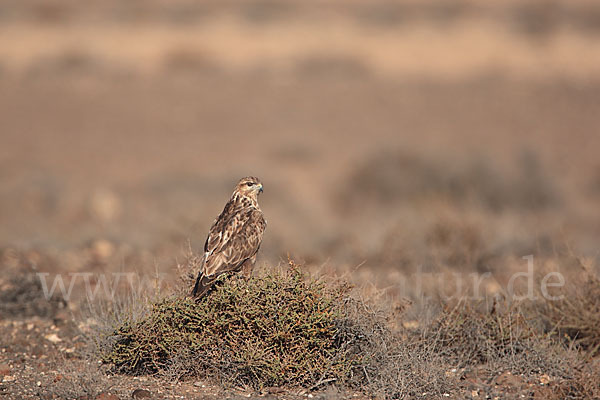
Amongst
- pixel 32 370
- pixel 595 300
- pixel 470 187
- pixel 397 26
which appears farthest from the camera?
pixel 397 26

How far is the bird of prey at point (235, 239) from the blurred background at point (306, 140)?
495 mm

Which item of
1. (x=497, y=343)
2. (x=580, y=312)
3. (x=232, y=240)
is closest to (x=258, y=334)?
(x=232, y=240)

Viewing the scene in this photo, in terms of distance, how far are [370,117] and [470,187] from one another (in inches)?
291

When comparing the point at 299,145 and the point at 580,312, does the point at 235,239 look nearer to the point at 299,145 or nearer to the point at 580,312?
the point at 580,312

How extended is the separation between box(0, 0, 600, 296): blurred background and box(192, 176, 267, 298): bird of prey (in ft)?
1.62

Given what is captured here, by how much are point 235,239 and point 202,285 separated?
590 millimetres

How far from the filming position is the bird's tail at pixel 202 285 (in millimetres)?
5707

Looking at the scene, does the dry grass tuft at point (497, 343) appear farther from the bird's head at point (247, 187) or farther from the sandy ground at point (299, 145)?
the bird's head at point (247, 187)

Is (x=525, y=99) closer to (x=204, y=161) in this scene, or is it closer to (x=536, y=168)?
(x=536, y=168)

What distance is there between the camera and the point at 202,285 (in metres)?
5.74

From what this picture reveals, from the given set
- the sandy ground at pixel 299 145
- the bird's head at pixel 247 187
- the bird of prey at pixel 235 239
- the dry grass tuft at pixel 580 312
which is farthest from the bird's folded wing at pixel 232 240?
the dry grass tuft at pixel 580 312

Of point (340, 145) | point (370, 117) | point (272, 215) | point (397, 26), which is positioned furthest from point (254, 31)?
point (272, 215)

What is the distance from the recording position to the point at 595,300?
6598 mm

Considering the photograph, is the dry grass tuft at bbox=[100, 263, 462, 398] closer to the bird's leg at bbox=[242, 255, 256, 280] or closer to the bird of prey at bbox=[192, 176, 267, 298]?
the bird of prey at bbox=[192, 176, 267, 298]
